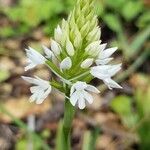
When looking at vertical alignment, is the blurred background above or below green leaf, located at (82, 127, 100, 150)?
above

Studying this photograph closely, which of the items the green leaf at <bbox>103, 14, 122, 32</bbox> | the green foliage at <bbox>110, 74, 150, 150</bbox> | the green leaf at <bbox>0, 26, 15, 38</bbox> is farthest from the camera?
the green leaf at <bbox>0, 26, 15, 38</bbox>

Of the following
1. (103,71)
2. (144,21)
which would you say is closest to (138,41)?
(144,21)

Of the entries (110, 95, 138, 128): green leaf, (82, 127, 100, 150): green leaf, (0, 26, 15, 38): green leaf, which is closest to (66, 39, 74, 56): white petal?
(82, 127, 100, 150): green leaf

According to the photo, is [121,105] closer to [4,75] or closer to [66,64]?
[4,75]

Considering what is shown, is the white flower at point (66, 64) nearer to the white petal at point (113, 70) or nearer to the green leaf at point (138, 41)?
the white petal at point (113, 70)

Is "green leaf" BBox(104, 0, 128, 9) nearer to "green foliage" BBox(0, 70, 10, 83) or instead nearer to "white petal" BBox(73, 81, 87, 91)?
"green foliage" BBox(0, 70, 10, 83)

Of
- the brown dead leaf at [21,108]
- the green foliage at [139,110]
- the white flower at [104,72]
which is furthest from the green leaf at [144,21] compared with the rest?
the white flower at [104,72]

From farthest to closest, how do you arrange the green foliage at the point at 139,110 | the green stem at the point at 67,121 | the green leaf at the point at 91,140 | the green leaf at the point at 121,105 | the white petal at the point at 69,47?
the green leaf at the point at 121,105 < the green foliage at the point at 139,110 < the green leaf at the point at 91,140 < the green stem at the point at 67,121 < the white petal at the point at 69,47
